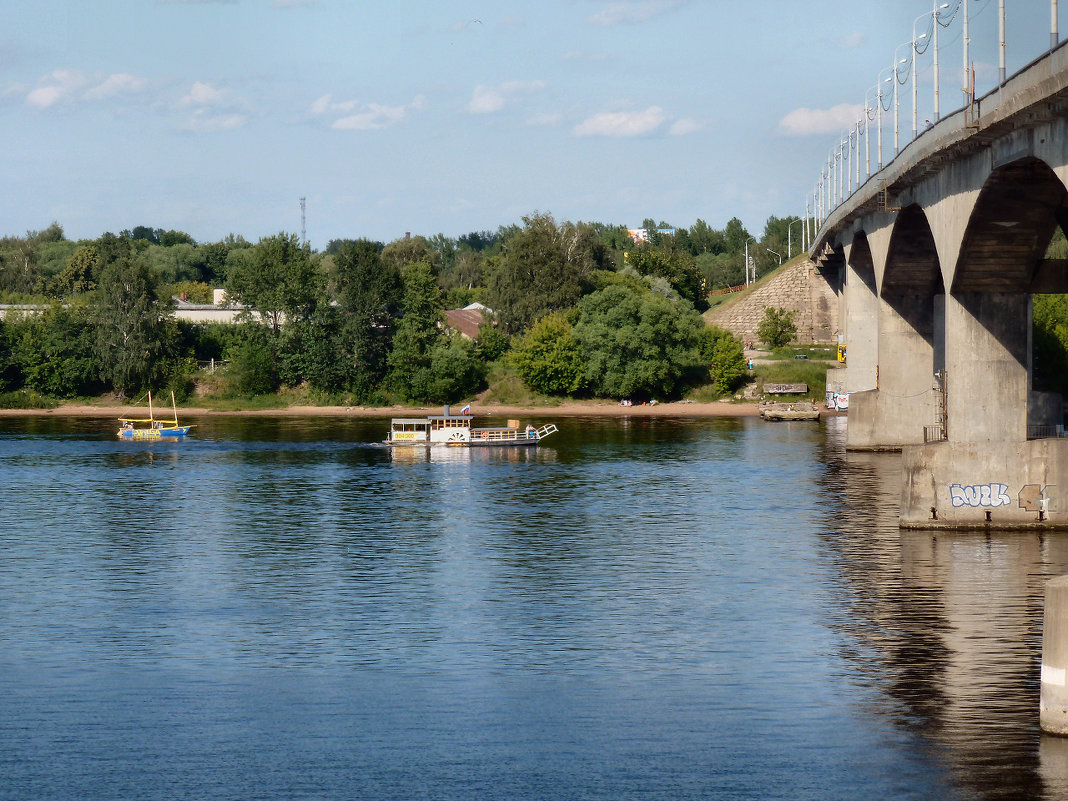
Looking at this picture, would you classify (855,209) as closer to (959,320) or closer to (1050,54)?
(959,320)

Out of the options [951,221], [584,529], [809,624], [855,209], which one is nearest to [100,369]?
[855,209]

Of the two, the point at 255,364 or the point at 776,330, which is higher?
the point at 776,330

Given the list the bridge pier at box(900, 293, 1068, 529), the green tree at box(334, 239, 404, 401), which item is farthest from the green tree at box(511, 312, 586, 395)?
the bridge pier at box(900, 293, 1068, 529)

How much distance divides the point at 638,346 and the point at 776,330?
3220cm

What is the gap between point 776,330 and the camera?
16950 centimetres

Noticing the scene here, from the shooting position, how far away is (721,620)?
43281 mm

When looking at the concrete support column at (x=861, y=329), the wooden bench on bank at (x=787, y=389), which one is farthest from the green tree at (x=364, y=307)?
the concrete support column at (x=861, y=329)

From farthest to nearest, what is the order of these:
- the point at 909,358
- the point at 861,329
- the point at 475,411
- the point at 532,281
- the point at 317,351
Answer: the point at 532,281 < the point at 317,351 < the point at 475,411 < the point at 861,329 < the point at 909,358

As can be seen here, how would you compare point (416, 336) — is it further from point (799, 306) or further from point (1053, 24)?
point (1053, 24)

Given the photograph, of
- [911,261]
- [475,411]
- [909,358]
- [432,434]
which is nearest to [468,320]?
[475,411]

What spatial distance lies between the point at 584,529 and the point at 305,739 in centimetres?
3266

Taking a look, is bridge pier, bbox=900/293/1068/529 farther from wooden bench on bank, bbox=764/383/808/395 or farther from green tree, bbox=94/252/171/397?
green tree, bbox=94/252/171/397

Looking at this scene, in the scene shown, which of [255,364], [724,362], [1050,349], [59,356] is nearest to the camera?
[1050,349]

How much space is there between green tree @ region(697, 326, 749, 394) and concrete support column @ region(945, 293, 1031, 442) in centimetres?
8660
